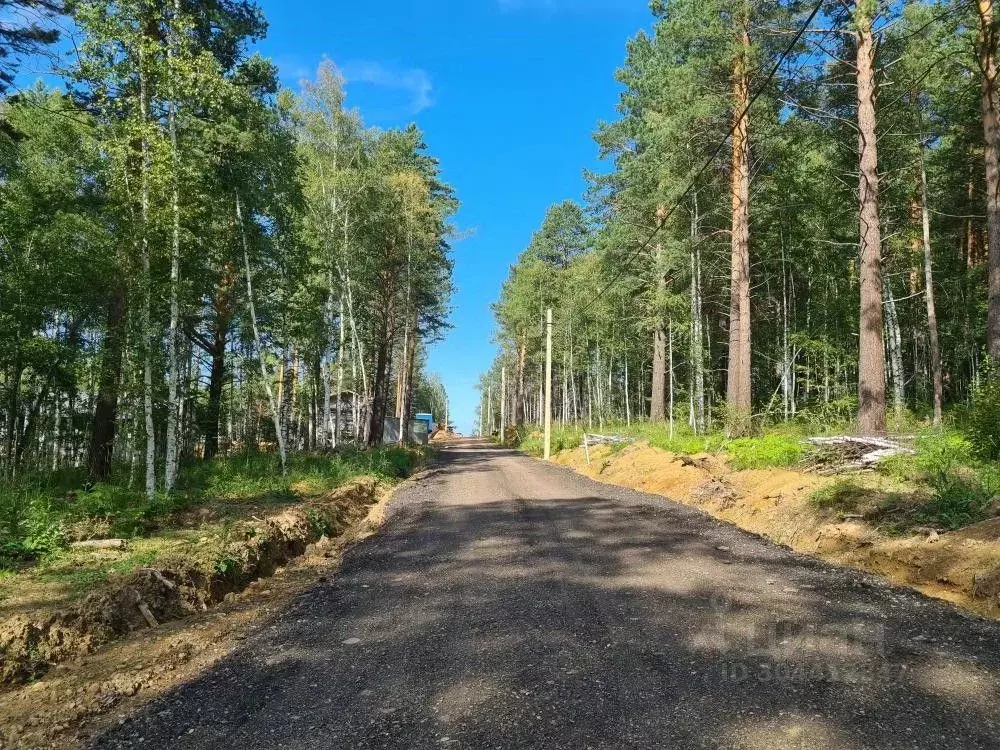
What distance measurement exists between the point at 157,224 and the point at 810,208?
820 inches

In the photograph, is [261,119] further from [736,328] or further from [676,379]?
[676,379]

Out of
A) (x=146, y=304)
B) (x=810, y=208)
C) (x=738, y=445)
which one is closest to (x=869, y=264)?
(x=738, y=445)

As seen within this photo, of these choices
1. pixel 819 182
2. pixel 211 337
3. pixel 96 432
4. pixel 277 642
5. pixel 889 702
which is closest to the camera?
pixel 889 702

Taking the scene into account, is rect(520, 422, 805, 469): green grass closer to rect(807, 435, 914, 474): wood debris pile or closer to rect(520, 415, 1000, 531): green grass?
rect(520, 415, 1000, 531): green grass

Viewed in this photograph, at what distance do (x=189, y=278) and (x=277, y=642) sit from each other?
30.1ft

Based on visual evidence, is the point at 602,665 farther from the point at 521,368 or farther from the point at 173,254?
Answer: the point at 521,368

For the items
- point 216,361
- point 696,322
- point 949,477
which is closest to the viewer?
point 949,477

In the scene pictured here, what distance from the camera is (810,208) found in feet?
67.8

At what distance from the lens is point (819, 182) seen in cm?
2070

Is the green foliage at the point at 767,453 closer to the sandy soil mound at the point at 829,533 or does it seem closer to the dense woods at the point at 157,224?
the sandy soil mound at the point at 829,533

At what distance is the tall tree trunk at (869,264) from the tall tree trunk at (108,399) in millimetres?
13940

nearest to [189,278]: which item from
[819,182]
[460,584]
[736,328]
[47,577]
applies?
[47,577]

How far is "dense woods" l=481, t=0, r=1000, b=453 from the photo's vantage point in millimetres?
11617

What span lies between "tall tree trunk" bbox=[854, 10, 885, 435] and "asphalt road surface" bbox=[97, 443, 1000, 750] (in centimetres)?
519
